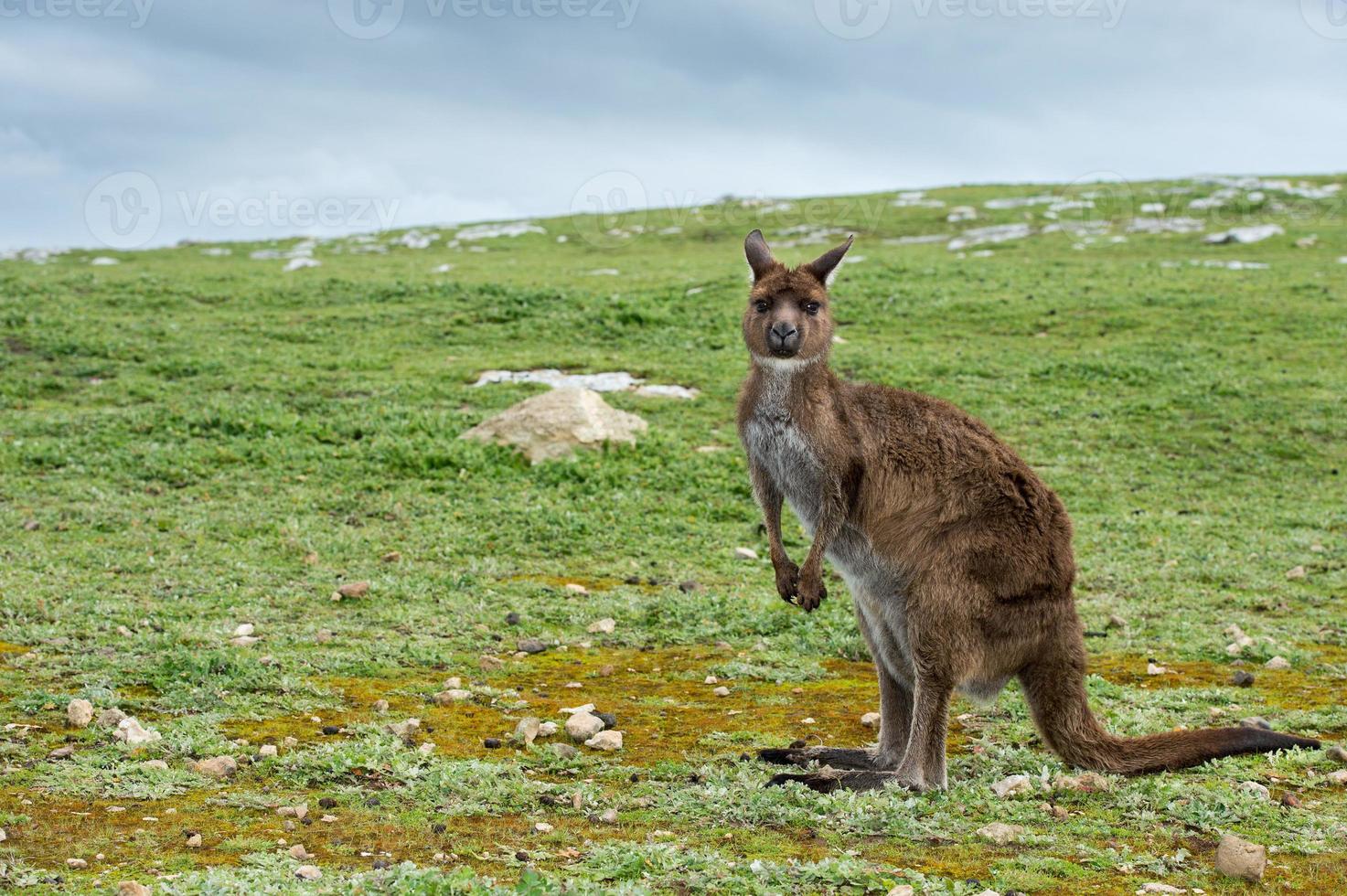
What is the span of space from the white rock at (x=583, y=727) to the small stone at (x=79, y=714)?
2533 millimetres

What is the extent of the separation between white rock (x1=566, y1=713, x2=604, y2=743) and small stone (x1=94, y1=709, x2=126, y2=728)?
2.36 meters

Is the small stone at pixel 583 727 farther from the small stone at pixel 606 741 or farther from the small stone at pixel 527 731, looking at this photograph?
the small stone at pixel 527 731

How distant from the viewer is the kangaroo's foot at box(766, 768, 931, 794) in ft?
18.6

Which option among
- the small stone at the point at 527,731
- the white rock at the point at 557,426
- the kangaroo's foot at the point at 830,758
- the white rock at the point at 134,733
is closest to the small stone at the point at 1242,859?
the kangaroo's foot at the point at 830,758

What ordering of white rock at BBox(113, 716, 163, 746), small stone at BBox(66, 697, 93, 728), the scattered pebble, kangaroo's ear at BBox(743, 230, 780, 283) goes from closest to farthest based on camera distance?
white rock at BBox(113, 716, 163, 746) → small stone at BBox(66, 697, 93, 728) → kangaroo's ear at BBox(743, 230, 780, 283) → the scattered pebble

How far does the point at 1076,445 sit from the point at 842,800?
11.8m

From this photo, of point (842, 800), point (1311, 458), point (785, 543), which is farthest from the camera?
point (1311, 458)

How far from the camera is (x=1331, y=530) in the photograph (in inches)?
520

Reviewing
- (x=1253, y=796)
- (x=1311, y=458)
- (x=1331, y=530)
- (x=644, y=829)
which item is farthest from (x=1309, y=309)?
(x=644, y=829)

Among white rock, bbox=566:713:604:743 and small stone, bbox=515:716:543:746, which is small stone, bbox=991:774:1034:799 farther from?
small stone, bbox=515:716:543:746

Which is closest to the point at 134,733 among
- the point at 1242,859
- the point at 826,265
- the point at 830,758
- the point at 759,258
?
the point at 830,758

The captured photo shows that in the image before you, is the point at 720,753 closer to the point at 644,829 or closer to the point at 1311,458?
the point at 644,829

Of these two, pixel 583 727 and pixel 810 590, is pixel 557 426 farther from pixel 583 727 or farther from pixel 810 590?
pixel 810 590

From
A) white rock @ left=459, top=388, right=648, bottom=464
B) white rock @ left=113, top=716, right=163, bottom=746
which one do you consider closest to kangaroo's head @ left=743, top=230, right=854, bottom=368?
white rock @ left=113, top=716, right=163, bottom=746
